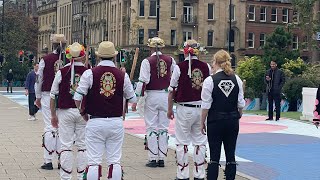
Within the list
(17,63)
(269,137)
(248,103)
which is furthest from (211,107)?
(17,63)

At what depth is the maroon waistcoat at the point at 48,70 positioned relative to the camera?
1279 centimetres

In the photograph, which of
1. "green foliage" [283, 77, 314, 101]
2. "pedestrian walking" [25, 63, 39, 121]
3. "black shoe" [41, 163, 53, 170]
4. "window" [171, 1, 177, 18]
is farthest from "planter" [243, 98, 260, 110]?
"window" [171, 1, 177, 18]

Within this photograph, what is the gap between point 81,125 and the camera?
1108cm

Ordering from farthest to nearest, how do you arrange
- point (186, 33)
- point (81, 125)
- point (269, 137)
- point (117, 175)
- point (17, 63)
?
point (186, 33)
point (17, 63)
point (269, 137)
point (81, 125)
point (117, 175)

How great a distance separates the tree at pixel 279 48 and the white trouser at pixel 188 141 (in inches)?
1128

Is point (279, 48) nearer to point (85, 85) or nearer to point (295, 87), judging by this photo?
point (295, 87)

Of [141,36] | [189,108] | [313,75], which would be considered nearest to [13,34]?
[141,36]

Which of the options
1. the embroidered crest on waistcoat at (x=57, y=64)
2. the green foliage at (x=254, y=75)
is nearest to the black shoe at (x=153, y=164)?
the embroidered crest on waistcoat at (x=57, y=64)

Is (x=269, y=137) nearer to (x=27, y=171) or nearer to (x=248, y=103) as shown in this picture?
(x=27, y=171)

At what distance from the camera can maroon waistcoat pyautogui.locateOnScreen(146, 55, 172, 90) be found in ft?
43.2

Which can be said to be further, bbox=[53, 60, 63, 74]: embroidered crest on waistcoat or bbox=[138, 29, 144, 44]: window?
bbox=[138, 29, 144, 44]: window

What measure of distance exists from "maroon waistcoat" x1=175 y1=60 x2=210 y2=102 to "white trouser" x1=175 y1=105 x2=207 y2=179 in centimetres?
19

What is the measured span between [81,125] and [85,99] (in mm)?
1609

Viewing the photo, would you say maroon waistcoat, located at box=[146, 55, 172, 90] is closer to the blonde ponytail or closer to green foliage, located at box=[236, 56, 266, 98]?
the blonde ponytail
